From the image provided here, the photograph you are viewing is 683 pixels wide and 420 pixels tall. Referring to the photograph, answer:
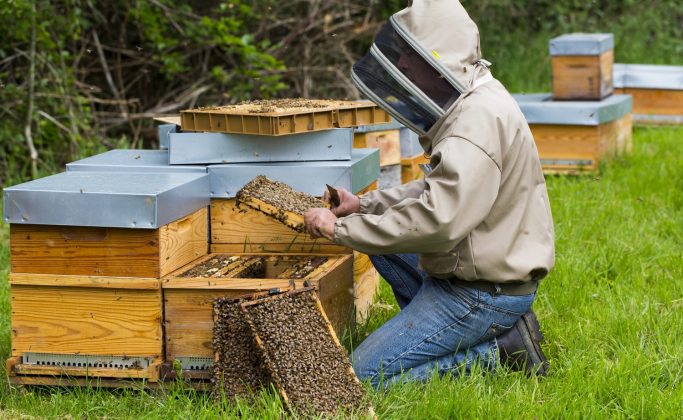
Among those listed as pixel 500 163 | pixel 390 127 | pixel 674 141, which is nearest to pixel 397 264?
pixel 500 163

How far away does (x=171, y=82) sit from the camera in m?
8.77

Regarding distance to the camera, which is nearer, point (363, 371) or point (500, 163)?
point (500, 163)

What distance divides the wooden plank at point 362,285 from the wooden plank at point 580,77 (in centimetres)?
367

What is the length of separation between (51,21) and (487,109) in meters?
4.84

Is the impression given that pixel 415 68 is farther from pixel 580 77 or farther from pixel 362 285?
pixel 580 77

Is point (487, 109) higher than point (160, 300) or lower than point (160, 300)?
higher

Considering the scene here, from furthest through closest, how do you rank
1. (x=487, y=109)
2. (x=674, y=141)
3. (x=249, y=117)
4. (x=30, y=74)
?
(x=674, y=141) → (x=30, y=74) → (x=249, y=117) → (x=487, y=109)

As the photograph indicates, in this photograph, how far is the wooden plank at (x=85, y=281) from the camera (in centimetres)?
360

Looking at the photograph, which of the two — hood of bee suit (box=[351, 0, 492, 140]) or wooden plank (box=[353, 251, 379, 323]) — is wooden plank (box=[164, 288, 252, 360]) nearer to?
wooden plank (box=[353, 251, 379, 323])

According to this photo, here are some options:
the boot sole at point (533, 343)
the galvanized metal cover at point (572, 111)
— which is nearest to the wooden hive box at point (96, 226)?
the boot sole at point (533, 343)

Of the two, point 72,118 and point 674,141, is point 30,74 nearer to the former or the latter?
point 72,118

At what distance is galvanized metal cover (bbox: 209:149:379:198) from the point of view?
13.1 ft

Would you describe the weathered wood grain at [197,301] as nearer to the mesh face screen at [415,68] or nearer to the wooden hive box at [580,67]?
the mesh face screen at [415,68]

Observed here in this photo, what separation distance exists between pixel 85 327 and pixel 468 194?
5.20ft
